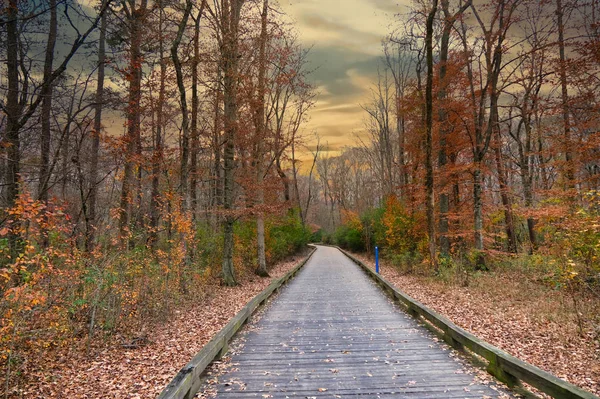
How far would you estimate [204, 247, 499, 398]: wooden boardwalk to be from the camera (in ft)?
14.3

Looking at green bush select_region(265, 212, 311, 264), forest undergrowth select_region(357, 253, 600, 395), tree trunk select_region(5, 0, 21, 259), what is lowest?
forest undergrowth select_region(357, 253, 600, 395)

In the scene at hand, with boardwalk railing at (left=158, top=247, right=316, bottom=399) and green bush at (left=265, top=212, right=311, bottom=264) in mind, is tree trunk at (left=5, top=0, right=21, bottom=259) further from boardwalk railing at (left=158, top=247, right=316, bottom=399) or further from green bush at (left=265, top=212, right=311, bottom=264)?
green bush at (left=265, top=212, right=311, bottom=264)

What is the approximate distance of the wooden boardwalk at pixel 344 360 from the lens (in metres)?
4.35

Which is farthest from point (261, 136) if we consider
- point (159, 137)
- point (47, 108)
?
point (47, 108)

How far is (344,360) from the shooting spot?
541 cm

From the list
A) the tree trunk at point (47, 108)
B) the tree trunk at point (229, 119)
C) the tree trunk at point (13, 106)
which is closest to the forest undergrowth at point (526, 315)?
the tree trunk at point (229, 119)

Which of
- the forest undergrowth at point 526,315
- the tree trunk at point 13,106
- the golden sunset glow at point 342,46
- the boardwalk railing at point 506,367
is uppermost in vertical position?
the golden sunset glow at point 342,46

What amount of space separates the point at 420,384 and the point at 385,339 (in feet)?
6.57

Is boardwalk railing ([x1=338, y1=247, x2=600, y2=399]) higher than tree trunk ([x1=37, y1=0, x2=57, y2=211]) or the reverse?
the reverse

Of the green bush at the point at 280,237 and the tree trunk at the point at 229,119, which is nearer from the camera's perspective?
the tree trunk at the point at 229,119

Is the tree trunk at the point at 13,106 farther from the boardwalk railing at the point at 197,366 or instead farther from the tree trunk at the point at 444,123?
the tree trunk at the point at 444,123

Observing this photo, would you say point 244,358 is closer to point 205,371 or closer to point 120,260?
point 205,371

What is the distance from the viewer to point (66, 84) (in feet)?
29.9

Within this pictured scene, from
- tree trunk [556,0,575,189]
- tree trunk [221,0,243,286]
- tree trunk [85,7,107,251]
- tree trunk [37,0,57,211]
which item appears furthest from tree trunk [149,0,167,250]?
tree trunk [556,0,575,189]
